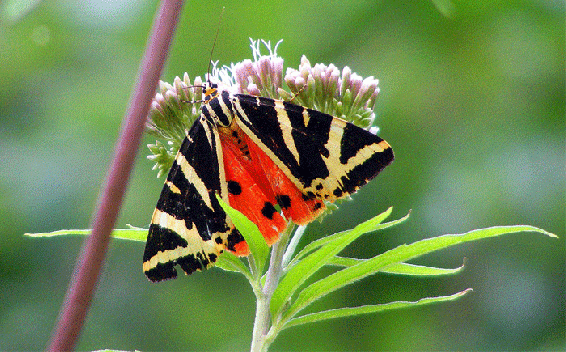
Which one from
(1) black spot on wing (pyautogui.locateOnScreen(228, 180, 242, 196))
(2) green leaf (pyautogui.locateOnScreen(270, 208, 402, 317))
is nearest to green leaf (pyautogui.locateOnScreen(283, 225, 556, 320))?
(2) green leaf (pyautogui.locateOnScreen(270, 208, 402, 317))

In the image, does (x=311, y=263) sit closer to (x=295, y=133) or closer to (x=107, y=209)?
(x=295, y=133)

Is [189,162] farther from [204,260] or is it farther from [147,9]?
[147,9]

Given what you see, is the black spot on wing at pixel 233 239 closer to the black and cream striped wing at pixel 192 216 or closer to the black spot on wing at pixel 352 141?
the black and cream striped wing at pixel 192 216

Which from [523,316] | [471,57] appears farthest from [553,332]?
[471,57]

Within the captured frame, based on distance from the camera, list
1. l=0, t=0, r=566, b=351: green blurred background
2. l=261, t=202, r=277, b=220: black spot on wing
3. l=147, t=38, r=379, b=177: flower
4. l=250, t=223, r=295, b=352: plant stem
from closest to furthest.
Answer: l=250, t=223, r=295, b=352: plant stem < l=261, t=202, r=277, b=220: black spot on wing < l=147, t=38, r=379, b=177: flower < l=0, t=0, r=566, b=351: green blurred background

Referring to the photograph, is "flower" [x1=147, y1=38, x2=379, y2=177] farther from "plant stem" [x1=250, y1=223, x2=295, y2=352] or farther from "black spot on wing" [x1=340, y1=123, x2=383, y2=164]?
"plant stem" [x1=250, y1=223, x2=295, y2=352]
